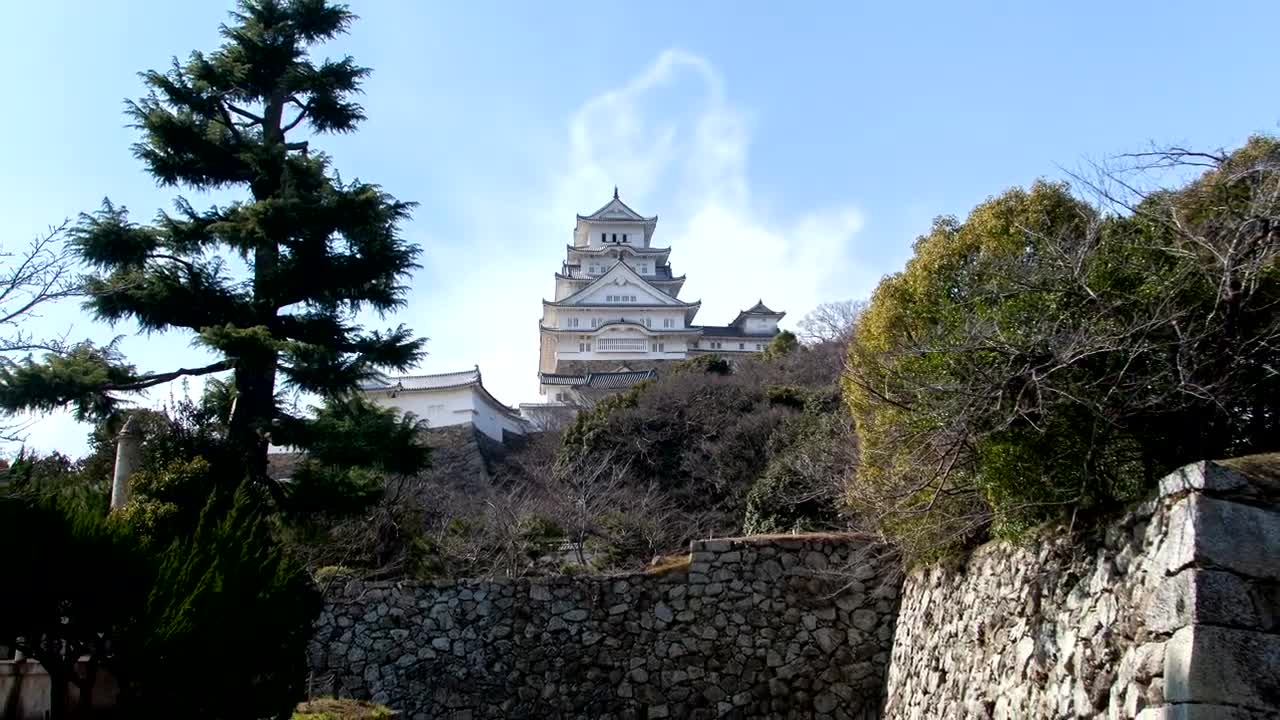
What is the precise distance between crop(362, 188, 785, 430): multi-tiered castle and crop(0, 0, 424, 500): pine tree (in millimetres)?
25565

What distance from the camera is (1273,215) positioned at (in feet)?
19.2

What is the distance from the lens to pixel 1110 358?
21.2 ft

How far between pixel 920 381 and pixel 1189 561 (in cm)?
228

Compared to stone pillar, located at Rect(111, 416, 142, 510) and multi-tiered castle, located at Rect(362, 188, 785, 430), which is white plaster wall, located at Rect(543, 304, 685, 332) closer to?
multi-tiered castle, located at Rect(362, 188, 785, 430)

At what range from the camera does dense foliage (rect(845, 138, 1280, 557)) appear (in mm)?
6172

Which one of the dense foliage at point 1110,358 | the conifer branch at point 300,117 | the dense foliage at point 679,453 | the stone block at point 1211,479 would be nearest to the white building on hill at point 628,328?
the dense foliage at point 679,453

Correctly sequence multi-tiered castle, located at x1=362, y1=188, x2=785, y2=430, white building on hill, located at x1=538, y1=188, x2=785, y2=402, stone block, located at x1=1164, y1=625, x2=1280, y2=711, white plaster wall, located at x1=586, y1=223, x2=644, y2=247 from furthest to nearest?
1. white plaster wall, located at x1=586, y1=223, x2=644, y2=247
2. white building on hill, located at x1=538, y1=188, x2=785, y2=402
3. multi-tiered castle, located at x1=362, y1=188, x2=785, y2=430
4. stone block, located at x1=1164, y1=625, x2=1280, y2=711

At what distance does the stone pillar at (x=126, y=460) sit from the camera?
11.2m

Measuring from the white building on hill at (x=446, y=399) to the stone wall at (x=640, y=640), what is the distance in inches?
1039

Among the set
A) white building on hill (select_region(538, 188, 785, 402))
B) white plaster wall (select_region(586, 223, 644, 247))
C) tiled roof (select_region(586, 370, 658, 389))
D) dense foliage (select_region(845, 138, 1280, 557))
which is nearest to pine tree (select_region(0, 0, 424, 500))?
dense foliage (select_region(845, 138, 1280, 557))

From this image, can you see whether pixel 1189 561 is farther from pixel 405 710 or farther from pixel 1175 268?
pixel 405 710

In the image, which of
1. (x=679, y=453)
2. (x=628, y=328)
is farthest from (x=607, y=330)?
(x=679, y=453)

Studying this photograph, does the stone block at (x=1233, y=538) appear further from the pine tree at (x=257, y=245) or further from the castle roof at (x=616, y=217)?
the castle roof at (x=616, y=217)

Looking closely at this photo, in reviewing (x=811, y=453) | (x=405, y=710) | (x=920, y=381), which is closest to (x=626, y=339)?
(x=811, y=453)
